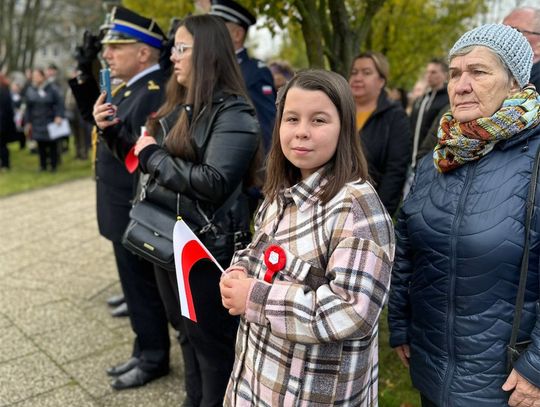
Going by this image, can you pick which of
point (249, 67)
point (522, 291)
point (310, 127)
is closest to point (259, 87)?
point (249, 67)

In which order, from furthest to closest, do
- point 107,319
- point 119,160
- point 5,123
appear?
point 5,123, point 107,319, point 119,160

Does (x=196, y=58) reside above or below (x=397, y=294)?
above

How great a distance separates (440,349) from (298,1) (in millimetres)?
2247

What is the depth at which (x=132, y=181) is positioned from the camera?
10.3 feet

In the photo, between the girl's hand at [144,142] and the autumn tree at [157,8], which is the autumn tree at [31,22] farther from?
the girl's hand at [144,142]

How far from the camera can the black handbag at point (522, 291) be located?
5.05 feet

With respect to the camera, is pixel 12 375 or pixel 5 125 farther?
pixel 5 125

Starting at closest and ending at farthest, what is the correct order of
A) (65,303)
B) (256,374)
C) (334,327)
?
(334,327) < (256,374) < (65,303)

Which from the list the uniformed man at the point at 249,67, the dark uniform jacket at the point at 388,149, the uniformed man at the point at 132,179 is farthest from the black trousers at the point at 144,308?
the dark uniform jacket at the point at 388,149

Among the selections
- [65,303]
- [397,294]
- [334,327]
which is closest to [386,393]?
[397,294]

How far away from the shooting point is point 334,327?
4.79ft

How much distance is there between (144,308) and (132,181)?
2.58 feet

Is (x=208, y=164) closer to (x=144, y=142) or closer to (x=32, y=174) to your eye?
(x=144, y=142)

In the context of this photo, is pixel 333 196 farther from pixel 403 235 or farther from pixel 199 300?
pixel 199 300
